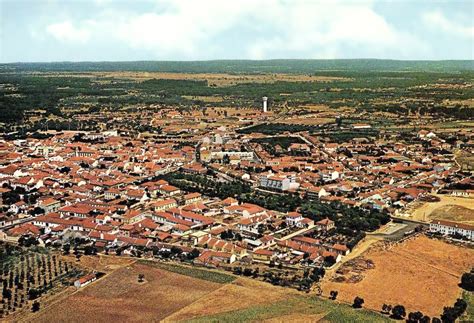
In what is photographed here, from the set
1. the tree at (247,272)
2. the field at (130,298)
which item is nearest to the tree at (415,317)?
the tree at (247,272)

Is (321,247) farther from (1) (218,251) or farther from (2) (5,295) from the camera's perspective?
(2) (5,295)

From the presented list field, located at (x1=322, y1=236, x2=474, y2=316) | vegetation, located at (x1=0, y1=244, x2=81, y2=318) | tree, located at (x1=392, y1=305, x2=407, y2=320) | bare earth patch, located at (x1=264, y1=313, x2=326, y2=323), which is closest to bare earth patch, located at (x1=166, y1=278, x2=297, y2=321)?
bare earth patch, located at (x1=264, y1=313, x2=326, y2=323)

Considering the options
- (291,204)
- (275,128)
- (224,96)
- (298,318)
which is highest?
(224,96)

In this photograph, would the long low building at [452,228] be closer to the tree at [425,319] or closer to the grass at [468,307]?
the grass at [468,307]

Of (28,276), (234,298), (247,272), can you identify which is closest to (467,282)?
(247,272)

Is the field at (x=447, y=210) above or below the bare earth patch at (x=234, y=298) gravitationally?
above

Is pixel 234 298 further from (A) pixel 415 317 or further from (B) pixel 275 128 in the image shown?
(B) pixel 275 128

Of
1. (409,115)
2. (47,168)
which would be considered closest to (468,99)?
(409,115)
